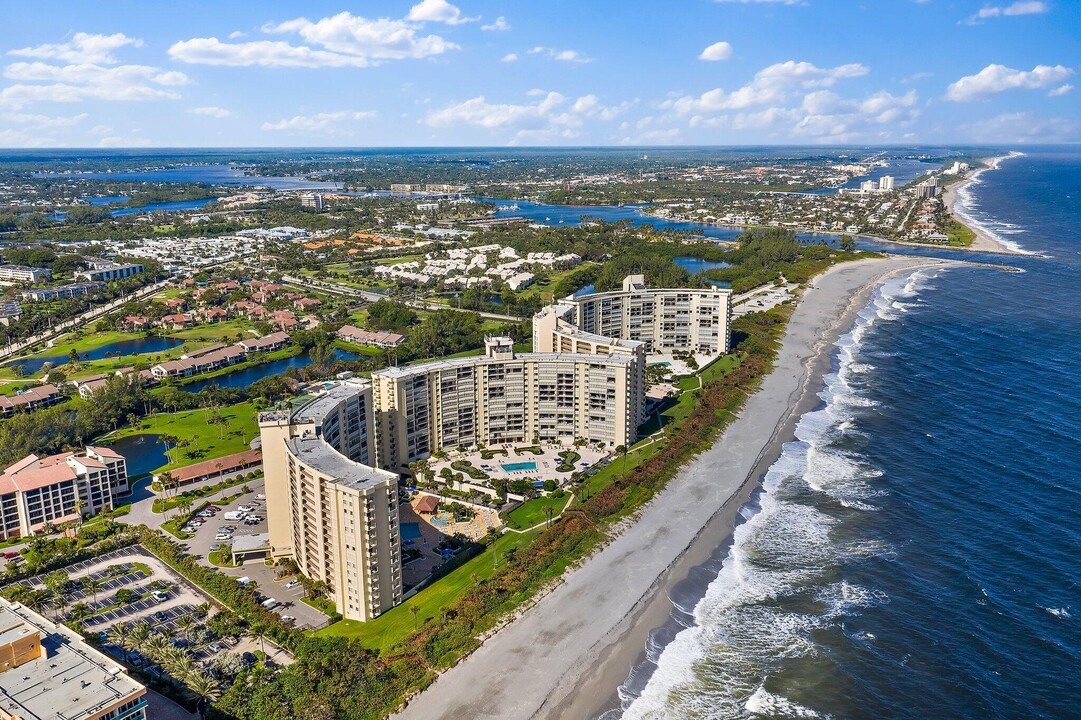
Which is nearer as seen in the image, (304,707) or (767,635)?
(304,707)

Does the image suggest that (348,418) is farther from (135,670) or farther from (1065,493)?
(1065,493)

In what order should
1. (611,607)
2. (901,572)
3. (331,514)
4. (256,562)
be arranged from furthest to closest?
(256,562)
(901,572)
(611,607)
(331,514)

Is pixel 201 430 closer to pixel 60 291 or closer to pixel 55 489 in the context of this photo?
pixel 55 489

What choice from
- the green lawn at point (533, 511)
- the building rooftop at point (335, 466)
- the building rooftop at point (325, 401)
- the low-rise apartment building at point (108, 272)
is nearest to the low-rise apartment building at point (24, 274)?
the low-rise apartment building at point (108, 272)

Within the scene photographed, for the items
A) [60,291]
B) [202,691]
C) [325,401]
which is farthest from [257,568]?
[60,291]

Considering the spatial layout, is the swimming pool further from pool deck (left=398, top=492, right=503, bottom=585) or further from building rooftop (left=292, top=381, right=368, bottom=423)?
building rooftop (left=292, top=381, right=368, bottom=423)

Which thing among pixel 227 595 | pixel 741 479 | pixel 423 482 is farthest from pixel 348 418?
pixel 741 479
